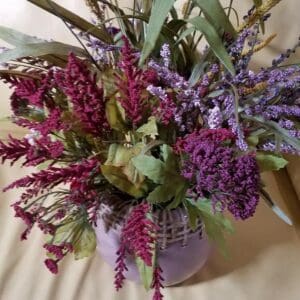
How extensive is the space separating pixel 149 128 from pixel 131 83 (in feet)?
0.24

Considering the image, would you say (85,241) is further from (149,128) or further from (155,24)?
(155,24)

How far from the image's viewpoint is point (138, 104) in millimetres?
483

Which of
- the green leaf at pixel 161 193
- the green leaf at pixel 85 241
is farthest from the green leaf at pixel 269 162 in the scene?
the green leaf at pixel 85 241

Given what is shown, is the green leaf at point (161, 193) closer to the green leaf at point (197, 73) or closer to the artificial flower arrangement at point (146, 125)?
the artificial flower arrangement at point (146, 125)

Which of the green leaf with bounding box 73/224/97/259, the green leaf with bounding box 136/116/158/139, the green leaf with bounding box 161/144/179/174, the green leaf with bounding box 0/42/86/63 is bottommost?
the green leaf with bounding box 73/224/97/259

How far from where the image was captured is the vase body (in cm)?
59

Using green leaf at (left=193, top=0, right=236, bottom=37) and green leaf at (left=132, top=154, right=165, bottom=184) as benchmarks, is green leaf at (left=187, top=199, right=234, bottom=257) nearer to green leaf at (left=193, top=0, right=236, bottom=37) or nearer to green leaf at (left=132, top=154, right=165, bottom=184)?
green leaf at (left=132, top=154, right=165, bottom=184)

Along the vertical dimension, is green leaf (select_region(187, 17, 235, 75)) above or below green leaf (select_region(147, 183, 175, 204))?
above

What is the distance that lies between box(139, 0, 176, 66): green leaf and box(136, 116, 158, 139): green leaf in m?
0.07

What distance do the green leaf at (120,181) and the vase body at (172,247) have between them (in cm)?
5

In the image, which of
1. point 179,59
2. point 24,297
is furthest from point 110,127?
point 24,297

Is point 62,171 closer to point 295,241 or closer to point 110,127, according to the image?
point 110,127

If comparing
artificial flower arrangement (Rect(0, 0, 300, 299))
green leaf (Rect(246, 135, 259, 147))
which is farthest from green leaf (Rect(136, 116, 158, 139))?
green leaf (Rect(246, 135, 259, 147))

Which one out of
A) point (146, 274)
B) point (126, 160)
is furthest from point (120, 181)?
point (146, 274)
